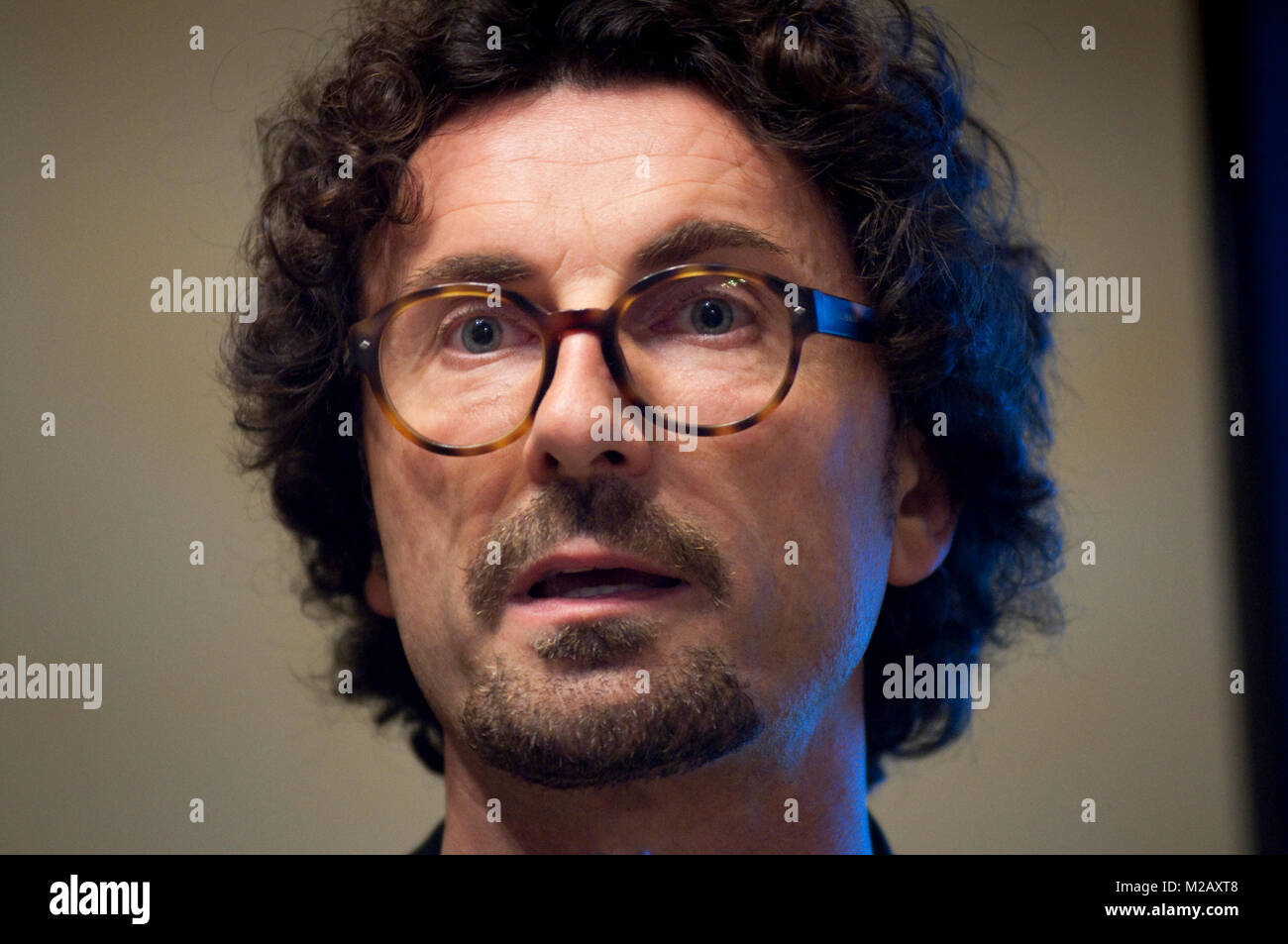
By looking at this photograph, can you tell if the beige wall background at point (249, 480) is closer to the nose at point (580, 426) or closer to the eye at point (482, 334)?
the eye at point (482, 334)

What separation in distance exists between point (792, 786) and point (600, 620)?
0.43 metres

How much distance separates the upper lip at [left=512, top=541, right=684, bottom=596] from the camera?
1707 mm

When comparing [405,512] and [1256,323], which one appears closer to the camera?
[405,512]

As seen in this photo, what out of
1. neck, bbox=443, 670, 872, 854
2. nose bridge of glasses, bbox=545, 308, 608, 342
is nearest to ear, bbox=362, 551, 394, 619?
neck, bbox=443, 670, 872, 854

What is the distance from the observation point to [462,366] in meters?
1.83

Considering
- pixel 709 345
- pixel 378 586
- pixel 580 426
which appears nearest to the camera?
pixel 580 426

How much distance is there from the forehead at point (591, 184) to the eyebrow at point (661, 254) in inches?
0.5

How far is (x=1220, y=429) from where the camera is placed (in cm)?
220

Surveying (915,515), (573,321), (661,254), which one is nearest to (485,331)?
(573,321)

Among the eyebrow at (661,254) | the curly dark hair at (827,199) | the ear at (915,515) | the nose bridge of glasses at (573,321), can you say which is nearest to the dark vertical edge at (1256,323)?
the curly dark hair at (827,199)

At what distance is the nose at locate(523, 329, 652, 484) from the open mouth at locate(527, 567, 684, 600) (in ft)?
0.44

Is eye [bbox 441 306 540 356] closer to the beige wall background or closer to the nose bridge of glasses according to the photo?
the nose bridge of glasses

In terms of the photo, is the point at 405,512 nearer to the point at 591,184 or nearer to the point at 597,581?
the point at 597,581

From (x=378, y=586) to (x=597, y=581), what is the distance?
0.56m
